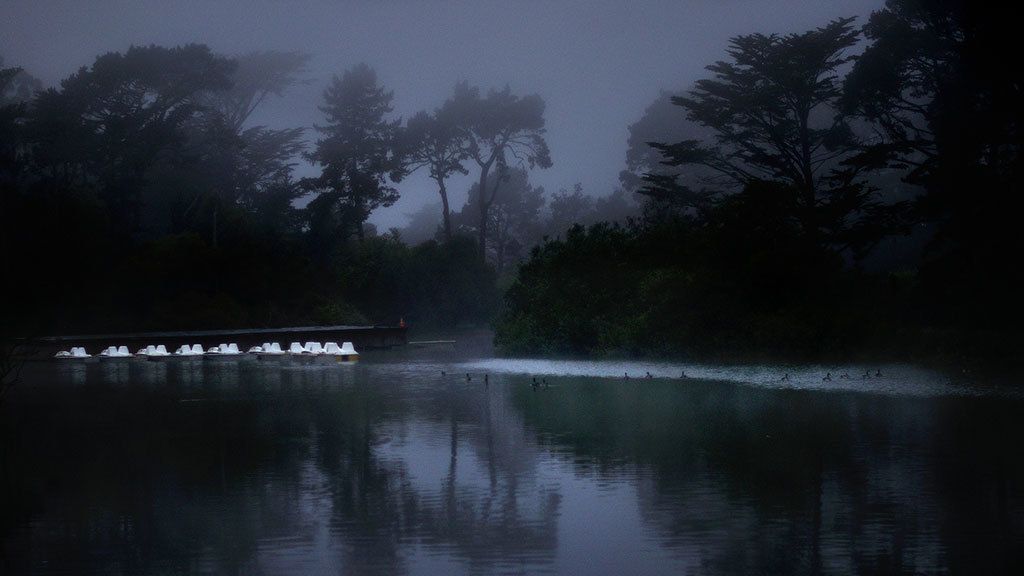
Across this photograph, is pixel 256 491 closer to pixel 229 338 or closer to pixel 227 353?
pixel 227 353

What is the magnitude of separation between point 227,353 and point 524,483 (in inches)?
1349

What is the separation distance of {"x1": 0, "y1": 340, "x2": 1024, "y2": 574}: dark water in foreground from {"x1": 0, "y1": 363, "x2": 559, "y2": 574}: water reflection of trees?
45mm

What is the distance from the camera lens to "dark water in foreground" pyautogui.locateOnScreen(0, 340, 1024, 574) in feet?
31.4

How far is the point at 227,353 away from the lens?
1799 inches

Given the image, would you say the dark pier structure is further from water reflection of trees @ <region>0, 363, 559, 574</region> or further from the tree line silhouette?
water reflection of trees @ <region>0, 363, 559, 574</region>

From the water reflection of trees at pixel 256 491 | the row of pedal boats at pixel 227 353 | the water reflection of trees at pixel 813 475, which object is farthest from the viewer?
the row of pedal boats at pixel 227 353

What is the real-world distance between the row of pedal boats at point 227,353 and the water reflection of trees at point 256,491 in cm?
1857

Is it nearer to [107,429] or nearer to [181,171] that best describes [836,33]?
[107,429]

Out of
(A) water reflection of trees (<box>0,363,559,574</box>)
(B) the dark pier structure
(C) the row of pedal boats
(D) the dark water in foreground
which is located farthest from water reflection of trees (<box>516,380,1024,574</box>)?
(B) the dark pier structure

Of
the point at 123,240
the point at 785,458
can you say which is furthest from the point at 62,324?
the point at 785,458

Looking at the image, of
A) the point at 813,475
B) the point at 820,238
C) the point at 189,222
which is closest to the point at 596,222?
the point at 820,238

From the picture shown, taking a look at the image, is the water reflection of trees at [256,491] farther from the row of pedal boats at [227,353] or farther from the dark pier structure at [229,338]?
the dark pier structure at [229,338]

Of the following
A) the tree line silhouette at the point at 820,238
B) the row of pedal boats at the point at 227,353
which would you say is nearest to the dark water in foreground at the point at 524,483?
the tree line silhouette at the point at 820,238

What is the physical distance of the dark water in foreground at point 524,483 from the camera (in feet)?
31.4
